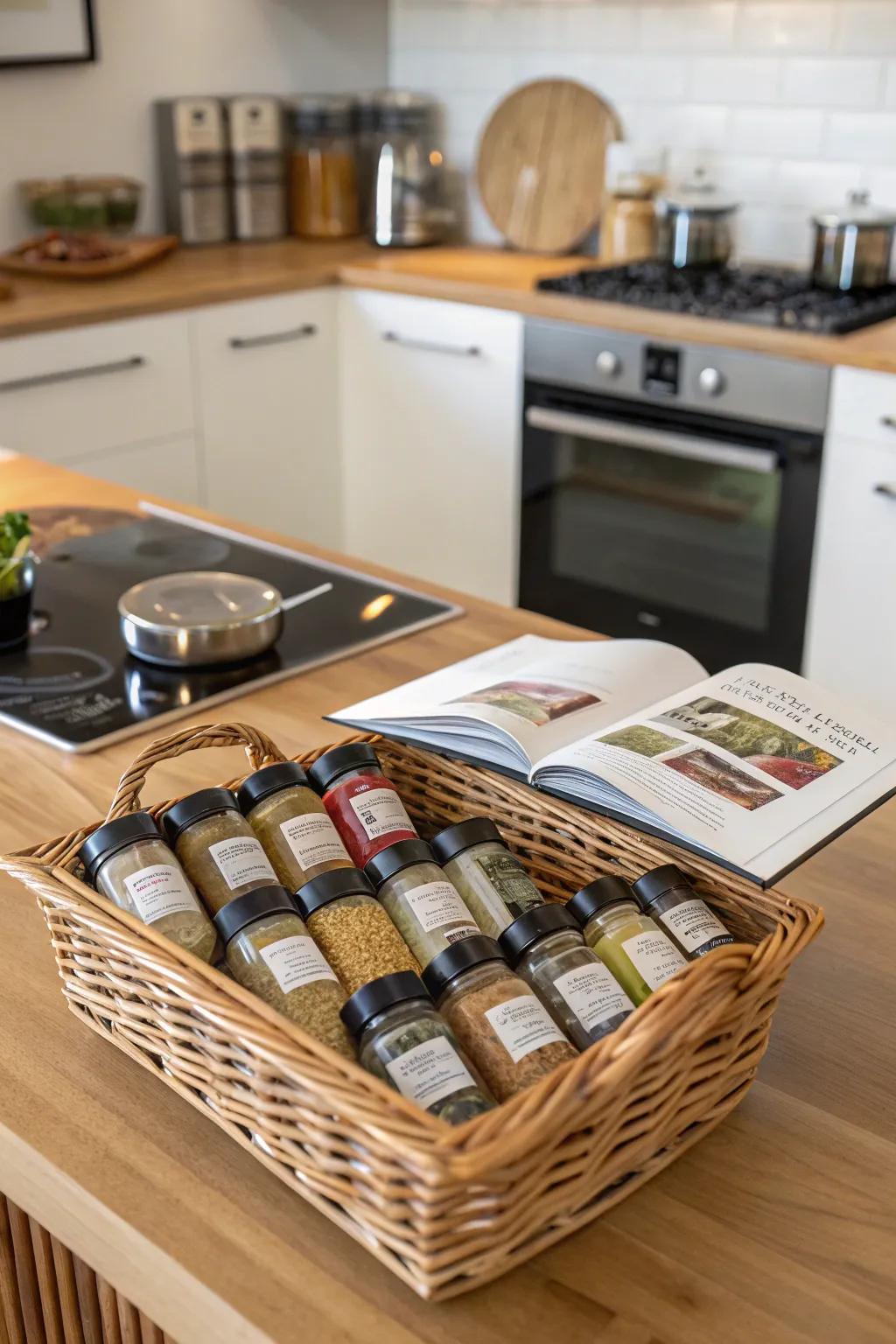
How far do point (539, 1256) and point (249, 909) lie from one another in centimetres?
24

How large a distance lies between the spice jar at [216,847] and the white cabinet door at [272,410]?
7.60ft

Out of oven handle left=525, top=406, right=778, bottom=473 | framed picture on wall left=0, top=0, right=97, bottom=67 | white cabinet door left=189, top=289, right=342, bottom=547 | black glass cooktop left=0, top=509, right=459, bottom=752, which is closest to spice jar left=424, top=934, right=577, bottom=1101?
black glass cooktop left=0, top=509, right=459, bottom=752

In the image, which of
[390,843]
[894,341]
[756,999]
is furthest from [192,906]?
[894,341]

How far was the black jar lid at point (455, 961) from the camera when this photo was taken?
2.54 feet

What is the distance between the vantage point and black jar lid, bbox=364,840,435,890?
2.82 ft

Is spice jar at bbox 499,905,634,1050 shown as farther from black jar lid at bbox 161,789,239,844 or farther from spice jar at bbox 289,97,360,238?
spice jar at bbox 289,97,360,238

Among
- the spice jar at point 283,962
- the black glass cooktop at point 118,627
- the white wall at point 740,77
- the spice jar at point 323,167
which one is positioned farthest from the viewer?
the spice jar at point 323,167

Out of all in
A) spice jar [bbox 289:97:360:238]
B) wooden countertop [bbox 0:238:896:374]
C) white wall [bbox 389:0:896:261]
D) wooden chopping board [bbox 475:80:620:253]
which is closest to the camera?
wooden countertop [bbox 0:238:896:374]

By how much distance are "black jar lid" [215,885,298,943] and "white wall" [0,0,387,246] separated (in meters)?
2.86

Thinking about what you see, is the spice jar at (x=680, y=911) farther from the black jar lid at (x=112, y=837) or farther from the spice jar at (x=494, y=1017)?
the black jar lid at (x=112, y=837)

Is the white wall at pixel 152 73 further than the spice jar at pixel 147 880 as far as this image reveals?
Yes

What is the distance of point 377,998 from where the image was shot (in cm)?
74

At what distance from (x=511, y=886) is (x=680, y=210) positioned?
2.43 metres

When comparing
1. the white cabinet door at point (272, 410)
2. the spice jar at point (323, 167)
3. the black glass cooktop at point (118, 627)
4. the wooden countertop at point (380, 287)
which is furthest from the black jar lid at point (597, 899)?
the spice jar at point (323, 167)
